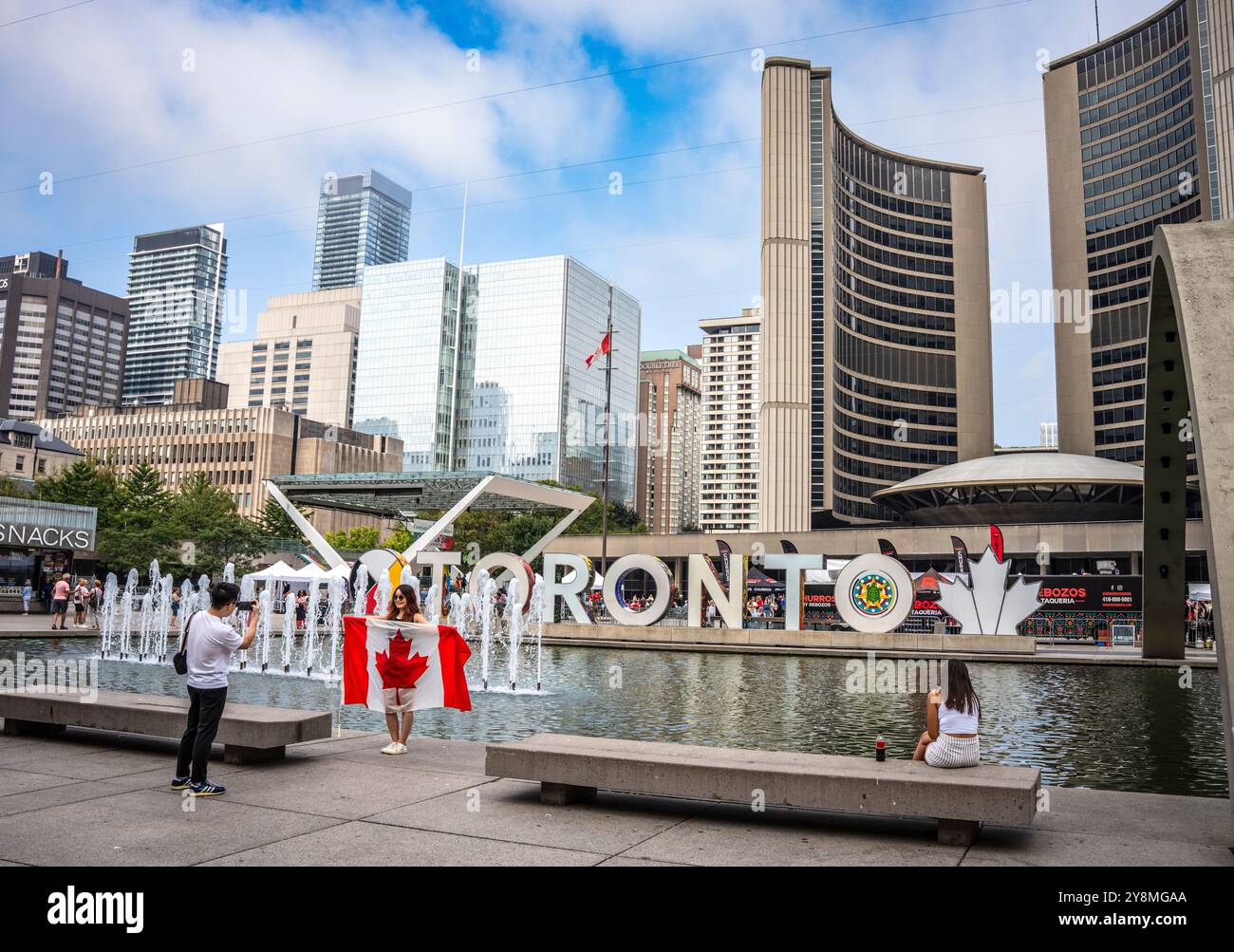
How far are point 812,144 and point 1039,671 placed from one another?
86.0 metres

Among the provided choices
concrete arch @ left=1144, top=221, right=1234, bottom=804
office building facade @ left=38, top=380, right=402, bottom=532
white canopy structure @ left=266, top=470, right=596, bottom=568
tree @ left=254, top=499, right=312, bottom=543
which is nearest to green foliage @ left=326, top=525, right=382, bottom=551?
tree @ left=254, top=499, right=312, bottom=543

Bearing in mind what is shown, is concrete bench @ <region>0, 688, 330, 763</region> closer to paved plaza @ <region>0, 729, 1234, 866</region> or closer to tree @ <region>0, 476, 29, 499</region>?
paved plaza @ <region>0, 729, 1234, 866</region>

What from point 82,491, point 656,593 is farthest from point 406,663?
point 82,491

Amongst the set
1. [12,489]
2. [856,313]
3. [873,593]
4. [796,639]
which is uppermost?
[856,313]

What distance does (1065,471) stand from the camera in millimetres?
76500

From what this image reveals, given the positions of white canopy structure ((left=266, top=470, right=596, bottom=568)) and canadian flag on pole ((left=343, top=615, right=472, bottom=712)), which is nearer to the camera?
canadian flag on pole ((left=343, top=615, right=472, bottom=712))

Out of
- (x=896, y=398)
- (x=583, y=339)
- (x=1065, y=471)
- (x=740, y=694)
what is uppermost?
(x=583, y=339)

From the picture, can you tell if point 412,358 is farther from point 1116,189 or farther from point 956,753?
point 956,753

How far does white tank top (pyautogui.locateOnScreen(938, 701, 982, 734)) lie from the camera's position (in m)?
7.27

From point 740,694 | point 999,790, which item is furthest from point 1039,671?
point 999,790

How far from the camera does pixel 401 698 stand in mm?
9984

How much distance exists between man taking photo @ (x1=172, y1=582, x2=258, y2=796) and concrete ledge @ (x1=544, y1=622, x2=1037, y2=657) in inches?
1021

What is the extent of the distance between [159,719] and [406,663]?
2398 mm
